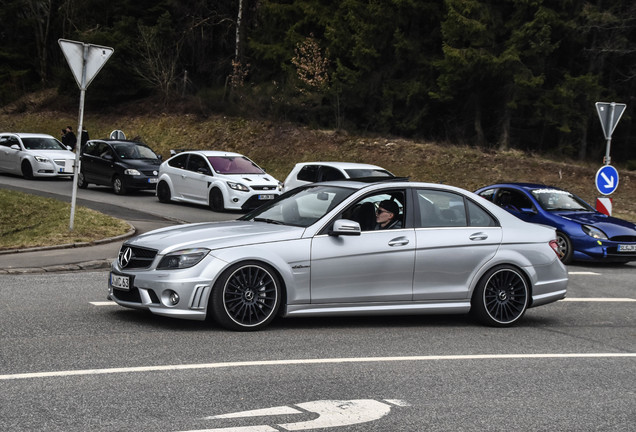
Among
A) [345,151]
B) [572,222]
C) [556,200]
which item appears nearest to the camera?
[572,222]

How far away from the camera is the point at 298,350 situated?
8.02 metres

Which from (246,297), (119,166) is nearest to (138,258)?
(246,297)

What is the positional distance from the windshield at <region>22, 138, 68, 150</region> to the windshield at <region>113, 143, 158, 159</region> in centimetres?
540

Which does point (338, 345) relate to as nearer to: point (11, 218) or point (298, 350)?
point (298, 350)

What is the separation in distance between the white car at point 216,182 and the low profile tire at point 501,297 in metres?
14.8

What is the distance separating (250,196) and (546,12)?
1918cm

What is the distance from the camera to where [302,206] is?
9.56 m

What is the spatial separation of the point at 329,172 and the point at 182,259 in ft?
46.4

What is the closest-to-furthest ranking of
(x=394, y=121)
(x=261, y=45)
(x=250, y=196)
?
(x=250, y=196)
(x=394, y=121)
(x=261, y=45)

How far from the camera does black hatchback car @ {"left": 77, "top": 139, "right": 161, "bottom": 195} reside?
91.9 ft

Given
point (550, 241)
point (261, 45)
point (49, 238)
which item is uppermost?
point (261, 45)

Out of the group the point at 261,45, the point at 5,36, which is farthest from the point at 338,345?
the point at 5,36

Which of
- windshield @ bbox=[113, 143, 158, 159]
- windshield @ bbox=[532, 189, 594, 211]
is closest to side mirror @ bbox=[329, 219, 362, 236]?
windshield @ bbox=[532, 189, 594, 211]

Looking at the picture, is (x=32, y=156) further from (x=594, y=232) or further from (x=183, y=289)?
(x=183, y=289)
